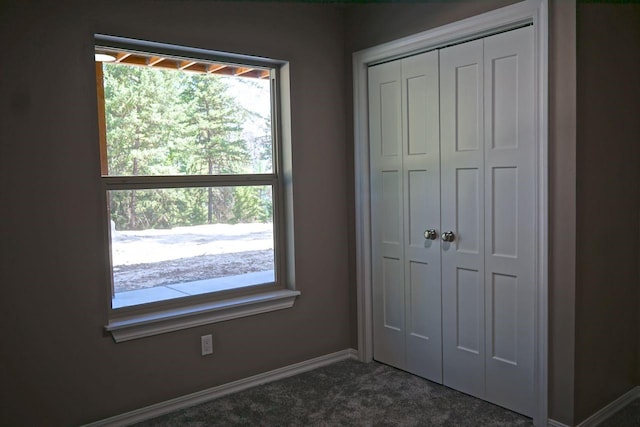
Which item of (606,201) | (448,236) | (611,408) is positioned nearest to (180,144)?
(448,236)

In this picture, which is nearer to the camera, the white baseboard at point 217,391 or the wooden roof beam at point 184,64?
the white baseboard at point 217,391

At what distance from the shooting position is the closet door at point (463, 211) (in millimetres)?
2830

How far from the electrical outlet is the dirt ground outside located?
0.34m

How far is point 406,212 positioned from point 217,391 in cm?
153

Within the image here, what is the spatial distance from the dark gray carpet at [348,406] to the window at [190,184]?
0.48 m

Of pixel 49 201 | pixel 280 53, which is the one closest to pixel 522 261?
pixel 280 53

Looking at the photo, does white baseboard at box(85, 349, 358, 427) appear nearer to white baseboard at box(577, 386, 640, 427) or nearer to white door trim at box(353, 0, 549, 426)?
white door trim at box(353, 0, 549, 426)

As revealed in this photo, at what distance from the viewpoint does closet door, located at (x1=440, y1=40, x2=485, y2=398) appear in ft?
9.29

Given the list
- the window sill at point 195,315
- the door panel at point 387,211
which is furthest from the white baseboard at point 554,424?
the window sill at point 195,315

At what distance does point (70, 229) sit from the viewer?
8.31ft

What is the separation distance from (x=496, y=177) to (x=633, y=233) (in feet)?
2.73

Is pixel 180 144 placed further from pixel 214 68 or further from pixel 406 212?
pixel 406 212

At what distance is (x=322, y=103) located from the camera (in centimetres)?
345

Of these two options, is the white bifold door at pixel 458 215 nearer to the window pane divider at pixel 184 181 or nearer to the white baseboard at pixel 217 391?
the white baseboard at pixel 217 391
